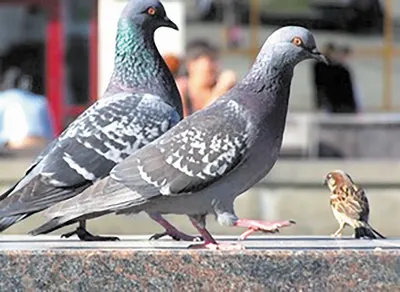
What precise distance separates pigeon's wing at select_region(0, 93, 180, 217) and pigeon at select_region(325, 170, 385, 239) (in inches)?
29.1

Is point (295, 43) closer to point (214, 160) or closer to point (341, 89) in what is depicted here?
point (214, 160)

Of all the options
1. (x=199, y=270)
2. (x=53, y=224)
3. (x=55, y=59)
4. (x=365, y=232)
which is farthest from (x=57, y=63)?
(x=199, y=270)

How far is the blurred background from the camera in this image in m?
12.4

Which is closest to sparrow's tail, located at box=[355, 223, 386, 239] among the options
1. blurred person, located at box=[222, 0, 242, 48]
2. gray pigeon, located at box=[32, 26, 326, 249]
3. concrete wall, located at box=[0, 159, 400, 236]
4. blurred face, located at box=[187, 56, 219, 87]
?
gray pigeon, located at box=[32, 26, 326, 249]

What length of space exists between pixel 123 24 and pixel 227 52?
16643 mm

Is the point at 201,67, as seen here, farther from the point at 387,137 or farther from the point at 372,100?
the point at 372,100

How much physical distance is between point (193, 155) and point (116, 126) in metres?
0.61

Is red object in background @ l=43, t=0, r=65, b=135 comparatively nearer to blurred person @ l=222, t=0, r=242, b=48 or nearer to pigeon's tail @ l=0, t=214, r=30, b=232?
blurred person @ l=222, t=0, r=242, b=48

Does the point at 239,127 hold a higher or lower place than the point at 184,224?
higher

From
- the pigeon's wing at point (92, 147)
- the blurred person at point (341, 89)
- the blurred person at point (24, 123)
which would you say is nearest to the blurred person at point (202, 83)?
the blurred person at point (24, 123)

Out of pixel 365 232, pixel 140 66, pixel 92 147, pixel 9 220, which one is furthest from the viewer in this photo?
pixel 140 66

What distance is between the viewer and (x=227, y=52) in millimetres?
23234

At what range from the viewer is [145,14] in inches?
260

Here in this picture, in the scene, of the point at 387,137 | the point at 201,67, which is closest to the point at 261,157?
the point at 201,67
